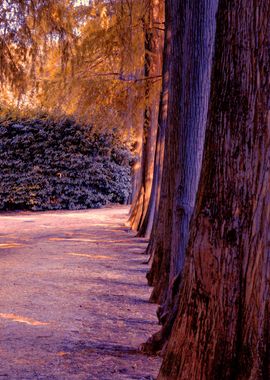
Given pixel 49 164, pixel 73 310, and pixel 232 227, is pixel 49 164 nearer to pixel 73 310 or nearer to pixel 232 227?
pixel 73 310

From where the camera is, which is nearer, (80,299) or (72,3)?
(80,299)

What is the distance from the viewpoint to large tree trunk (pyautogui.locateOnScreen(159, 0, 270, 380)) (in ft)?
11.8

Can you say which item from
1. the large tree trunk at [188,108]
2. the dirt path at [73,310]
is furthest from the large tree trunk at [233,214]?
the large tree trunk at [188,108]

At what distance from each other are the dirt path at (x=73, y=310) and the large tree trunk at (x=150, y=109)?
2346mm

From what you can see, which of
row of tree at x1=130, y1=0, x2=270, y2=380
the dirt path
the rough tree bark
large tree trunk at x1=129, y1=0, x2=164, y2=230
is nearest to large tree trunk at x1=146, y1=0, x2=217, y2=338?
the dirt path

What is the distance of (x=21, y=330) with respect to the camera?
6.36 metres

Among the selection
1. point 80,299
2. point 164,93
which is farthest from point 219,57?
point 164,93

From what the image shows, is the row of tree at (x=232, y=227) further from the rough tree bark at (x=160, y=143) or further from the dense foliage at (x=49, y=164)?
the dense foliage at (x=49, y=164)

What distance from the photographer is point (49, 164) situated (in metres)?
26.7

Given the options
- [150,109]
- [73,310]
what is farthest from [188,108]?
[150,109]

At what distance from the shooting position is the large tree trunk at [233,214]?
11.8 feet

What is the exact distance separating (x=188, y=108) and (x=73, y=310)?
2873 mm

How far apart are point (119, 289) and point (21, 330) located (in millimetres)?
3160

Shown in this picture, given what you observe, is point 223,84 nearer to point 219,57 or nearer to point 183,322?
point 219,57
